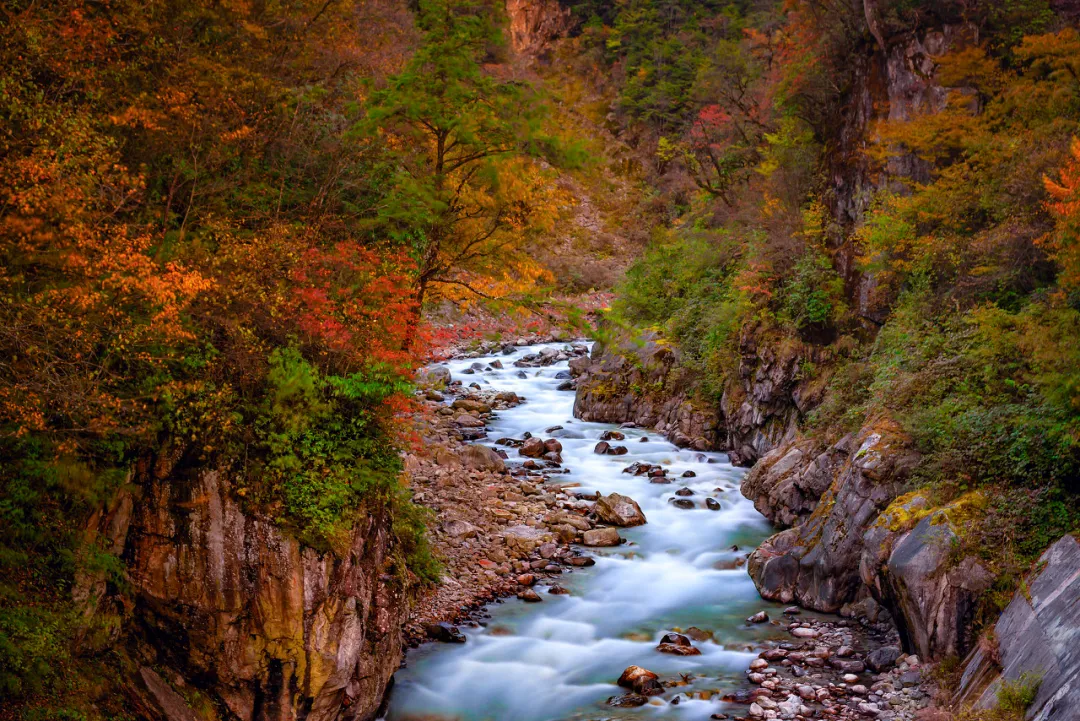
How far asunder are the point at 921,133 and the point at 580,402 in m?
13.6

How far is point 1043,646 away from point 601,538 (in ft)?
30.6

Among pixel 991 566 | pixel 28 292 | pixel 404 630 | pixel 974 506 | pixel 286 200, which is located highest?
pixel 286 200

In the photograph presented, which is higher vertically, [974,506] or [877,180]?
[877,180]

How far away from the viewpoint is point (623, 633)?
12.8m

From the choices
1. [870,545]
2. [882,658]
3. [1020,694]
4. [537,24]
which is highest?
[537,24]

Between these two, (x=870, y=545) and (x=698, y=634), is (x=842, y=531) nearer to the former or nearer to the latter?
(x=870, y=545)

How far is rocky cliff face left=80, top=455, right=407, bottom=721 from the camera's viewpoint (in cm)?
873

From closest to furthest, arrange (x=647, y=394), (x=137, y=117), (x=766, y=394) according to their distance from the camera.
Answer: (x=137, y=117)
(x=766, y=394)
(x=647, y=394)

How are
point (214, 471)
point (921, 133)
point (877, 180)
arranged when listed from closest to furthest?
point (214, 471), point (921, 133), point (877, 180)

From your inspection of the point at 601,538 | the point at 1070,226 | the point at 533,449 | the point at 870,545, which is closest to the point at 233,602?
the point at 601,538

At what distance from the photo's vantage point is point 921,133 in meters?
17.0

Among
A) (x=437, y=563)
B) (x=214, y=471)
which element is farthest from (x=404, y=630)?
(x=214, y=471)

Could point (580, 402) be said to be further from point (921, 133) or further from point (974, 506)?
point (974, 506)

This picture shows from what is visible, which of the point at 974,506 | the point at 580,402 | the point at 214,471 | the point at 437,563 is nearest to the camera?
the point at 214,471
